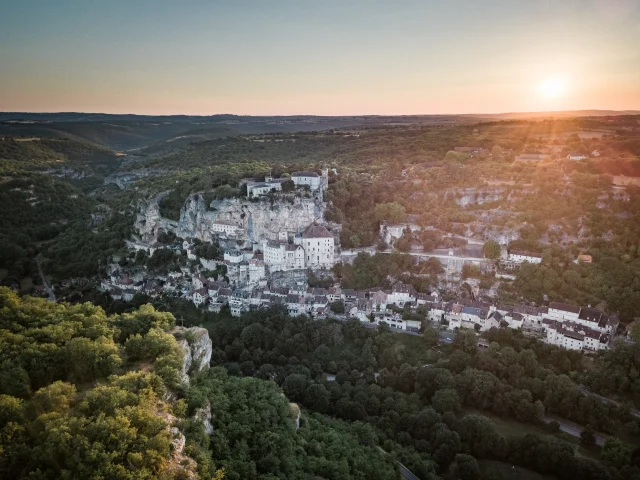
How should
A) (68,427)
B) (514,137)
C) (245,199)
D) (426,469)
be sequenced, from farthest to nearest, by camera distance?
(514,137) → (245,199) → (426,469) → (68,427)

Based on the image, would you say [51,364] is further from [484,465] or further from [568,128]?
[568,128]

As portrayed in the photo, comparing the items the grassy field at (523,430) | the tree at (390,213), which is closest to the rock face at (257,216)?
the tree at (390,213)

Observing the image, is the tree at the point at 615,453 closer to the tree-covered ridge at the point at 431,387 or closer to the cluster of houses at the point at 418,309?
the tree-covered ridge at the point at 431,387

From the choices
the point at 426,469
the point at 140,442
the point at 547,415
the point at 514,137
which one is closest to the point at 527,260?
the point at 547,415

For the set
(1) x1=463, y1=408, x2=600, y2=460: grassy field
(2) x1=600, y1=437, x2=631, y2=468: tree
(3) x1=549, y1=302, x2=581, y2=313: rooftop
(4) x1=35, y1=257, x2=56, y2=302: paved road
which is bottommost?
(1) x1=463, y1=408, x2=600, y2=460: grassy field

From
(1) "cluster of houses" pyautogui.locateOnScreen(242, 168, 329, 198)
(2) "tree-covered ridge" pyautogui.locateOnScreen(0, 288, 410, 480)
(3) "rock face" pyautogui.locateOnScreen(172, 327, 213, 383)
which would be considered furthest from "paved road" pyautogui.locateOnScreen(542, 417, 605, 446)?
(1) "cluster of houses" pyautogui.locateOnScreen(242, 168, 329, 198)

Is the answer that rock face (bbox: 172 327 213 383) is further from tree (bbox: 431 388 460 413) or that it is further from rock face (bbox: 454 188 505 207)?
rock face (bbox: 454 188 505 207)

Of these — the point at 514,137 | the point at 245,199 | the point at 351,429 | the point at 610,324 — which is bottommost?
the point at 351,429
